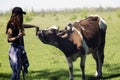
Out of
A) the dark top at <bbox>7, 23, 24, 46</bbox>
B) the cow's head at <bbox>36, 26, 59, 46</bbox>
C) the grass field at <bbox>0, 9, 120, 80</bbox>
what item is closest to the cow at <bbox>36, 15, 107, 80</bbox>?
the cow's head at <bbox>36, 26, 59, 46</bbox>

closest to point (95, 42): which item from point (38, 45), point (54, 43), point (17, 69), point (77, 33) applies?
point (77, 33)

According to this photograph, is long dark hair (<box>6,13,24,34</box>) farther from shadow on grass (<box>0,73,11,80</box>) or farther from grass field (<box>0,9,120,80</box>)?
shadow on grass (<box>0,73,11,80</box>)

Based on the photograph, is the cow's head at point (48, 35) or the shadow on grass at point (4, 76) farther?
the shadow on grass at point (4, 76)

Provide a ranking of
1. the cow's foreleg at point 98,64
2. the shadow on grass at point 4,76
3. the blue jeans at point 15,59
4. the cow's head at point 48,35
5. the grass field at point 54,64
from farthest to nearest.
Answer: the shadow on grass at point 4,76, the grass field at point 54,64, the cow's foreleg at point 98,64, the cow's head at point 48,35, the blue jeans at point 15,59

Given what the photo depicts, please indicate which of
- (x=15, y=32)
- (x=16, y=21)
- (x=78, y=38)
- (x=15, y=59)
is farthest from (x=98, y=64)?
(x=16, y=21)

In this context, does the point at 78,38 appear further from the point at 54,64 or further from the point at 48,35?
the point at 54,64

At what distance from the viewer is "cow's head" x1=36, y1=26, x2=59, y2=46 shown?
10773mm

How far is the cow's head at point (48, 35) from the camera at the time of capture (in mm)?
10773

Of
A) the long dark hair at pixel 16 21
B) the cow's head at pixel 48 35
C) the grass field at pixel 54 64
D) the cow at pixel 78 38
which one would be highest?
the long dark hair at pixel 16 21

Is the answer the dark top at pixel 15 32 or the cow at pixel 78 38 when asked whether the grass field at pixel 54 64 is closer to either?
the cow at pixel 78 38

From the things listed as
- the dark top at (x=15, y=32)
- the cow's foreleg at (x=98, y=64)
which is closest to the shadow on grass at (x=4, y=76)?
the cow's foreleg at (x=98, y=64)

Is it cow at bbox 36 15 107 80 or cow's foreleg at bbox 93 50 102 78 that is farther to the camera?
cow's foreleg at bbox 93 50 102 78

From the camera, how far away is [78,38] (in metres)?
11.9

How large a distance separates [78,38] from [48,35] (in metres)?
1.18
